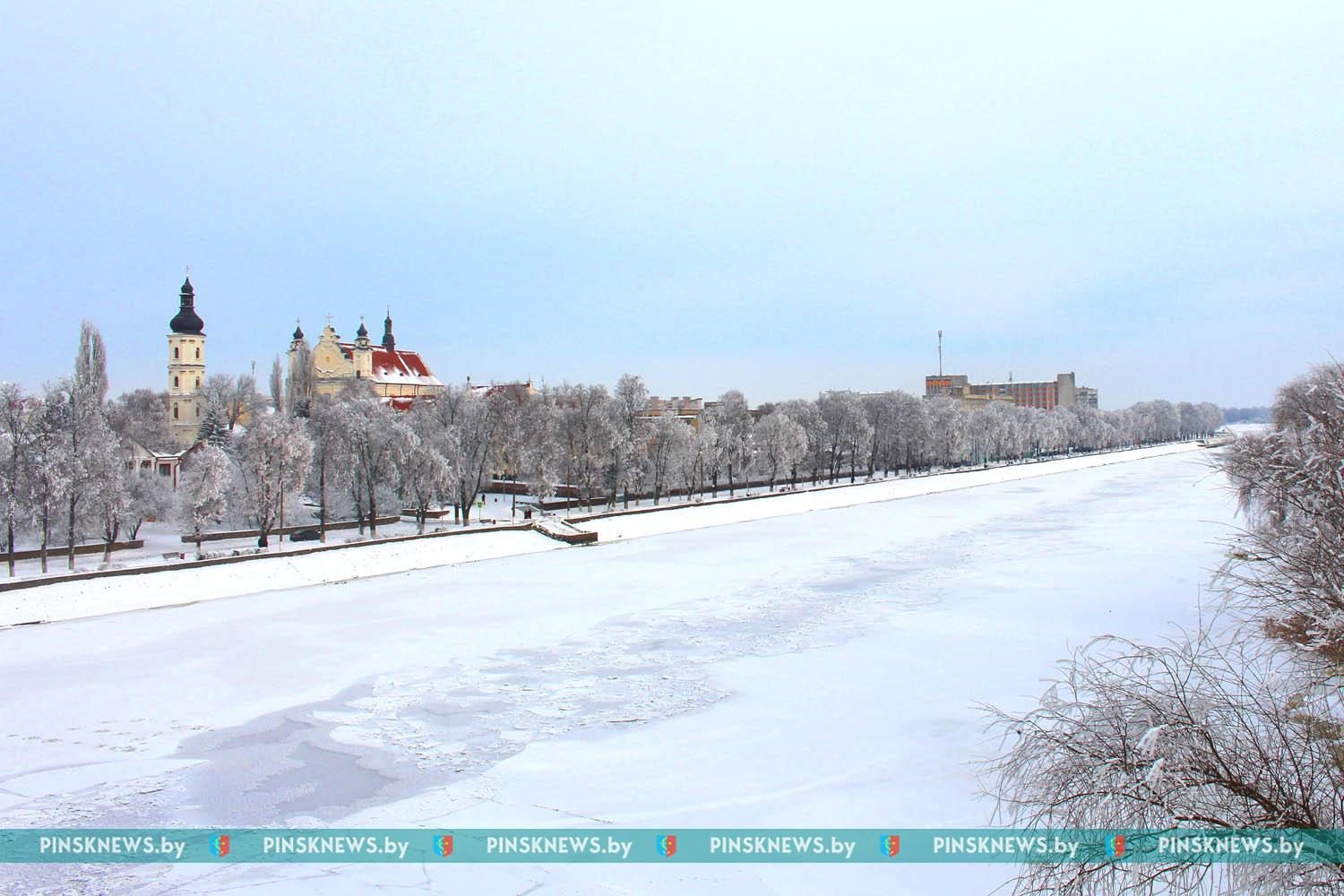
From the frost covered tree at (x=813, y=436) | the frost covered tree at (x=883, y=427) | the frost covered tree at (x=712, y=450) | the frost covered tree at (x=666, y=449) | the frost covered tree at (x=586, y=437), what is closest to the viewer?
the frost covered tree at (x=586, y=437)

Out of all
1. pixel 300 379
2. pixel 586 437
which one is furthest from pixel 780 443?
pixel 300 379

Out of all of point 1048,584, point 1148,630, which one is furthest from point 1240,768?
point 1048,584

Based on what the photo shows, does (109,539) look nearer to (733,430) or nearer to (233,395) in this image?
(733,430)

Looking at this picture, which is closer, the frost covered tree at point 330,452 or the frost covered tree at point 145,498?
the frost covered tree at point 145,498

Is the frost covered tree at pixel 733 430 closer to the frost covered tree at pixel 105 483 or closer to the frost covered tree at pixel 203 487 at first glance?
the frost covered tree at pixel 203 487

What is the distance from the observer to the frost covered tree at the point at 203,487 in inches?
1539

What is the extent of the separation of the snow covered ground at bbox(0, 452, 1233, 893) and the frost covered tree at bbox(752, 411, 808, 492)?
41344 millimetres

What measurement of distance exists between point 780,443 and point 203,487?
4142 cm

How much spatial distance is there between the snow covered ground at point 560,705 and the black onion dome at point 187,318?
66.8 meters

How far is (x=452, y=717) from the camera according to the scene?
1229 cm

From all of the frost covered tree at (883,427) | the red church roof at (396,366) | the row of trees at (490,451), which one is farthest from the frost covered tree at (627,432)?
the red church roof at (396,366)

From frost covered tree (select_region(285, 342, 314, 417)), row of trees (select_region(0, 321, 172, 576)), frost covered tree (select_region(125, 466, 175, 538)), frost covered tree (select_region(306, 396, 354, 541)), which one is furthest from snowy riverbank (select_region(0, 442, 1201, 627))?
frost covered tree (select_region(285, 342, 314, 417))

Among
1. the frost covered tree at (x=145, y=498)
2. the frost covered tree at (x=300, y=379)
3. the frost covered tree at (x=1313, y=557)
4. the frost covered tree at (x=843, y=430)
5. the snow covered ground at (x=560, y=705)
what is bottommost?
the snow covered ground at (x=560, y=705)

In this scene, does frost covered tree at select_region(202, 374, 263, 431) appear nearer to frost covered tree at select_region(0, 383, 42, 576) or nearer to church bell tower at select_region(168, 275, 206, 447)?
church bell tower at select_region(168, 275, 206, 447)
